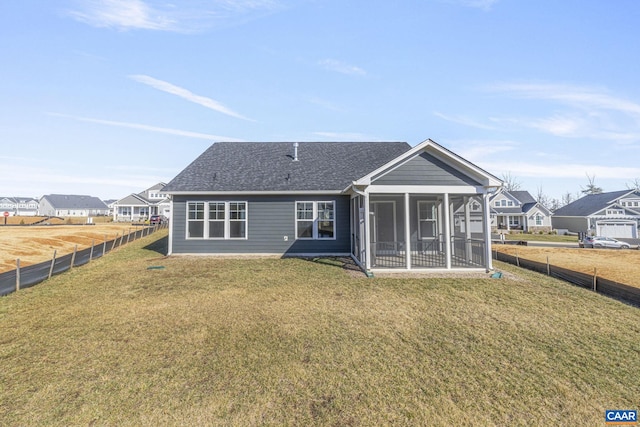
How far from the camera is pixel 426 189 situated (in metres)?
9.91

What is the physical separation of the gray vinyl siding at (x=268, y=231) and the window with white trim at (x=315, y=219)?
0.20 meters

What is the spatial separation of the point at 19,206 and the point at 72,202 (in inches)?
1495

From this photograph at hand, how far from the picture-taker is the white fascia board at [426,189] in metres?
9.88

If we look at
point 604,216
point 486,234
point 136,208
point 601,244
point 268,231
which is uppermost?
point 136,208

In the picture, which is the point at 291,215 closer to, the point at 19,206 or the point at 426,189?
the point at 426,189

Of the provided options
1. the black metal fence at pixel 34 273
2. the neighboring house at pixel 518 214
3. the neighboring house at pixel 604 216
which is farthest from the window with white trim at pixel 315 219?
the neighboring house at pixel 604 216

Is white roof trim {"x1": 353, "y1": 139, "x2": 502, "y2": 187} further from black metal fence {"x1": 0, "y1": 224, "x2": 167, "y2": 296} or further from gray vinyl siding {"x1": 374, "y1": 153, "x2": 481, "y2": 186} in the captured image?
black metal fence {"x1": 0, "y1": 224, "x2": 167, "y2": 296}

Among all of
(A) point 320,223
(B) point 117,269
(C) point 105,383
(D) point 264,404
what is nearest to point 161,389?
(C) point 105,383

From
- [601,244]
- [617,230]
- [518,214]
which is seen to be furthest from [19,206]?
[617,230]

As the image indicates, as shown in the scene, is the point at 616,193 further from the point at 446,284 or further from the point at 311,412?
the point at 311,412

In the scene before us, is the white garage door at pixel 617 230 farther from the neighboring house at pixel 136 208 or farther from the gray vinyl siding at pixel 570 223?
the neighboring house at pixel 136 208

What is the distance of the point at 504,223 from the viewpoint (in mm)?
43312

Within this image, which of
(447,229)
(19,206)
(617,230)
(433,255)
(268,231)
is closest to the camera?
(447,229)

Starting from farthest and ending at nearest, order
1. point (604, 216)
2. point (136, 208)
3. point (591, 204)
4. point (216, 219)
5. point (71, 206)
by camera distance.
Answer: point (71, 206) < point (136, 208) < point (591, 204) < point (604, 216) < point (216, 219)
